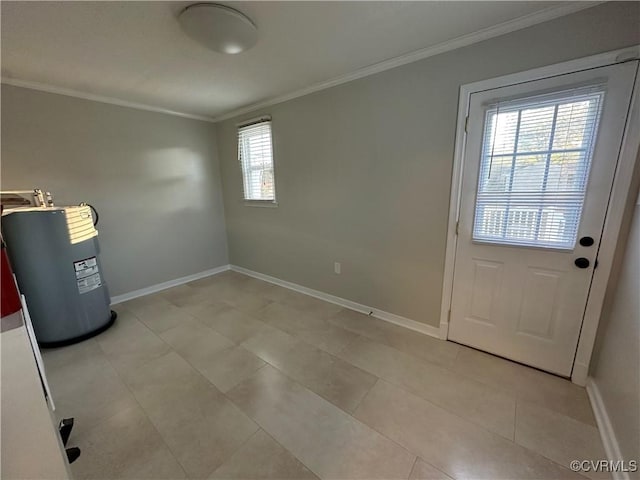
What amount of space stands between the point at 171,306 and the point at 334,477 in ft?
8.43

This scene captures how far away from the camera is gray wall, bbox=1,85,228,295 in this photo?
2.45 m

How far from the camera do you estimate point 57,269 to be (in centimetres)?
220

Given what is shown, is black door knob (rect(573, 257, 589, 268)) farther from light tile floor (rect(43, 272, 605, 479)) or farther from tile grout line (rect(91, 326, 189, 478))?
tile grout line (rect(91, 326, 189, 478))

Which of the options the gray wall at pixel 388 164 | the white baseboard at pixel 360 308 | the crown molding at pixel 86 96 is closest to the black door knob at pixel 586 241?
the gray wall at pixel 388 164

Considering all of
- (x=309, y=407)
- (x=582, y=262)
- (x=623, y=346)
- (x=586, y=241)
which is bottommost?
(x=309, y=407)

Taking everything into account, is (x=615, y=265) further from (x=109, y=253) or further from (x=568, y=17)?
(x=109, y=253)

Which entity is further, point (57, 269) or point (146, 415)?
point (57, 269)

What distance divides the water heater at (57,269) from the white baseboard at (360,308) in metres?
1.90

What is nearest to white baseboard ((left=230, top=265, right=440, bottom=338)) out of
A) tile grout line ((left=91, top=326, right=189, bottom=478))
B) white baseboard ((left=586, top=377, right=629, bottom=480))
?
white baseboard ((left=586, top=377, right=629, bottom=480))

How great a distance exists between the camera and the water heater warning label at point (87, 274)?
2.30 metres

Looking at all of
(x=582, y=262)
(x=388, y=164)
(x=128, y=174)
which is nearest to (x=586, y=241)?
(x=582, y=262)

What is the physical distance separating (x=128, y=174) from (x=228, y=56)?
202 centimetres

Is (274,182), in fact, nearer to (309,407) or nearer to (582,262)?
(309,407)

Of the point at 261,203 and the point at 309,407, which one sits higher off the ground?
the point at 261,203
